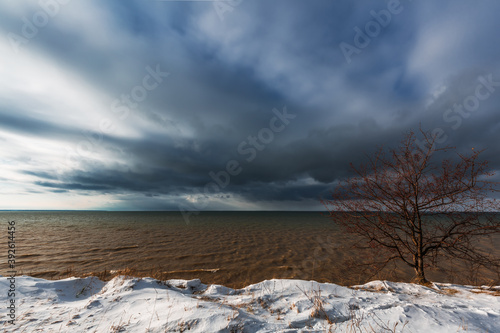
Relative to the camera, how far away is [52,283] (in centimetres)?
619

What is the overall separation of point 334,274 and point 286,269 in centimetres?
310

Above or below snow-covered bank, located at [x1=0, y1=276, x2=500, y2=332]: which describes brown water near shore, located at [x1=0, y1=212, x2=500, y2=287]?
below

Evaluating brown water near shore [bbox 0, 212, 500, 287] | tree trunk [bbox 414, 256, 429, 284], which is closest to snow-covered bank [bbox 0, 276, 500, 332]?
tree trunk [bbox 414, 256, 429, 284]

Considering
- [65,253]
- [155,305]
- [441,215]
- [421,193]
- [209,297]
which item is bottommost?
[65,253]

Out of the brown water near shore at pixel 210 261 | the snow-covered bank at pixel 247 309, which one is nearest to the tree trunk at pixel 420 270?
the snow-covered bank at pixel 247 309

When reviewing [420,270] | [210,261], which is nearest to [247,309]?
[420,270]

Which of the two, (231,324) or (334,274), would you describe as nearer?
(231,324)

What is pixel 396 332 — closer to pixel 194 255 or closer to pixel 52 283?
pixel 52 283

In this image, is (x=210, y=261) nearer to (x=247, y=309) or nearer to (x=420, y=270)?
(x=247, y=309)

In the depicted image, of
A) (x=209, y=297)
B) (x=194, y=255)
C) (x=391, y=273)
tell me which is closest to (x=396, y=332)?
(x=209, y=297)

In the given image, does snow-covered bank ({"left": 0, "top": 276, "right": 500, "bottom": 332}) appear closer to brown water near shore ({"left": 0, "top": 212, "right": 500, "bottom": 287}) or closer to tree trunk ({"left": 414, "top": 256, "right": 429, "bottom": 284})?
tree trunk ({"left": 414, "top": 256, "right": 429, "bottom": 284})

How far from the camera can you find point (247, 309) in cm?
462

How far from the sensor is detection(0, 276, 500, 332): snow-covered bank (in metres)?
3.50

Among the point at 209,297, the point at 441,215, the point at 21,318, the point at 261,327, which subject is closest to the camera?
the point at 261,327
